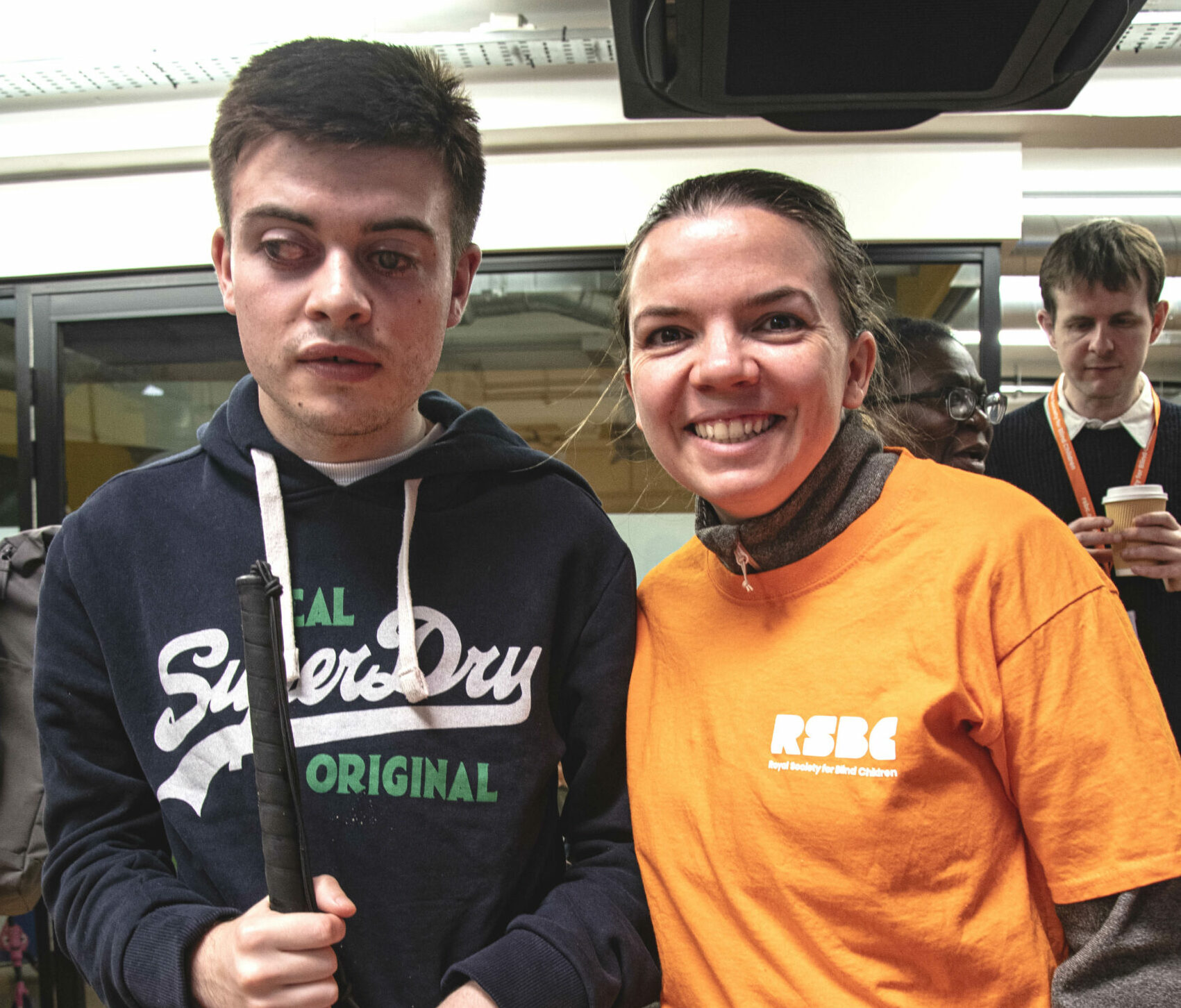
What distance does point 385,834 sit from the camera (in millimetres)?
963

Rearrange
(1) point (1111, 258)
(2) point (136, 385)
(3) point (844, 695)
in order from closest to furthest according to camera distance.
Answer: (3) point (844, 695) < (1) point (1111, 258) < (2) point (136, 385)

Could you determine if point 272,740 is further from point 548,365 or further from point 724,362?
point 548,365

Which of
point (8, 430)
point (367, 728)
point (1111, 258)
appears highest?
point (8, 430)

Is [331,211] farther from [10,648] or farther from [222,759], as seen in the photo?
[10,648]

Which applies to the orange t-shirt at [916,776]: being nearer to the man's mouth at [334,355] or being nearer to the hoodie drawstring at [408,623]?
the hoodie drawstring at [408,623]

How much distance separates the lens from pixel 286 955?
77cm

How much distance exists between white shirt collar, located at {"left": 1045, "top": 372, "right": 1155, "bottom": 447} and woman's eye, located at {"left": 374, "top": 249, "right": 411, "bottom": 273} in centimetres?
199

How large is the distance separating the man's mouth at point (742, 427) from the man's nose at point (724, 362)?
43 millimetres

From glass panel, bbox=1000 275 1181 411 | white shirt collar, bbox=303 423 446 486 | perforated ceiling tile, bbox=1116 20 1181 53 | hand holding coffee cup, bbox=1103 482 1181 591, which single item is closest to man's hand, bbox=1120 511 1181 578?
hand holding coffee cup, bbox=1103 482 1181 591

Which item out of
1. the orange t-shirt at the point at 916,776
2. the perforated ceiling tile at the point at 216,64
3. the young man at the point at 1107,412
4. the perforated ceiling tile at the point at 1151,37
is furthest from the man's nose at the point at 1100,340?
the perforated ceiling tile at the point at 216,64

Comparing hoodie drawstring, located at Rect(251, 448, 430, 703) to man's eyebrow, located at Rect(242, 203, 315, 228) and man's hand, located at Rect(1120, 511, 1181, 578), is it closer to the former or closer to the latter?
man's eyebrow, located at Rect(242, 203, 315, 228)

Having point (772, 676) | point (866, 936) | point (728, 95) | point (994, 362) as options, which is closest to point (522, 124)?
point (994, 362)

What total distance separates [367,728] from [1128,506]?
1.79 metres

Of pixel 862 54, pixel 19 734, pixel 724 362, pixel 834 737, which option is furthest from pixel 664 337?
pixel 19 734
